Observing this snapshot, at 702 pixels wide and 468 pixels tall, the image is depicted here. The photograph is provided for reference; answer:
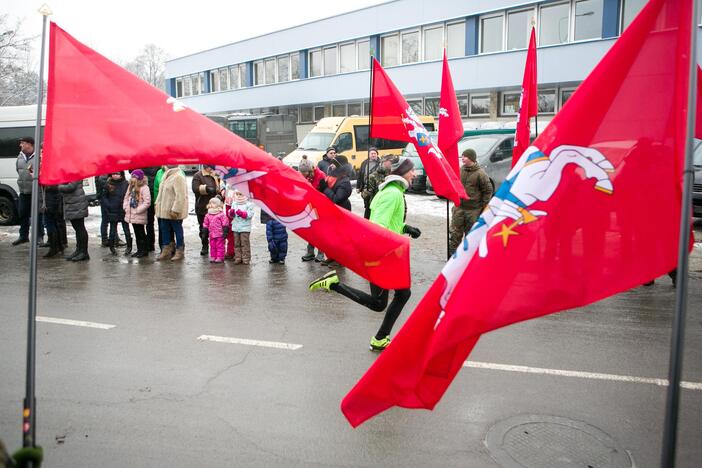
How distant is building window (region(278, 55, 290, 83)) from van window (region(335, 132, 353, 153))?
20.0 m

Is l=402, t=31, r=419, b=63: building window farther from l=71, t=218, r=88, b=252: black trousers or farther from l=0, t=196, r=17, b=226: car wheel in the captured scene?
l=71, t=218, r=88, b=252: black trousers

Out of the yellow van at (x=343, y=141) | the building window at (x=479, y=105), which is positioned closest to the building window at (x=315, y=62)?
the building window at (x=479, y=105)

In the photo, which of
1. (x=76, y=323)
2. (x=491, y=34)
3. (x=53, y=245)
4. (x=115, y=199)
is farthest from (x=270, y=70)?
(x=76, y=323)

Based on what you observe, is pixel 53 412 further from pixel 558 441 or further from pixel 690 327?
pixel 690 327

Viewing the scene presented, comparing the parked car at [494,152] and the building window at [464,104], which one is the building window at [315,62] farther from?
the parked car at [494,152]

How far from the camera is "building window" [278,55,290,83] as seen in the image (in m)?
42.9

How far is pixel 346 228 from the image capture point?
4055 mm

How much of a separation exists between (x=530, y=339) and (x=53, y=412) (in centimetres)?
441

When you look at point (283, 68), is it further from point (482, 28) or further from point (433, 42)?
point (482, 28)

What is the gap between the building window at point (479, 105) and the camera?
32.2 meters

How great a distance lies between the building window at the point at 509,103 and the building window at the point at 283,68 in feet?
55.4

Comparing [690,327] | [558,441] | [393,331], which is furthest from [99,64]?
[690,327]

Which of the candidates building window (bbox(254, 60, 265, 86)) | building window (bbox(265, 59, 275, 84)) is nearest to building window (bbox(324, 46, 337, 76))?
building window (bbox(265, 59, 275, 84))

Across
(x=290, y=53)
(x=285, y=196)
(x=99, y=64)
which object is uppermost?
(x=290, y=53)
